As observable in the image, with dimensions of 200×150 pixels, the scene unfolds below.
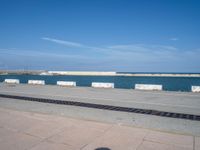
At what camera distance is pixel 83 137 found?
5.55m

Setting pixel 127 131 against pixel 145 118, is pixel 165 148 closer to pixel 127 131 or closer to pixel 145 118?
pixel 127 131

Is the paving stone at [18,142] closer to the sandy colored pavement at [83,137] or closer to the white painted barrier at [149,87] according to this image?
the sandy colored pavement at [83,137]

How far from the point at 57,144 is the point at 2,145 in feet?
4.86

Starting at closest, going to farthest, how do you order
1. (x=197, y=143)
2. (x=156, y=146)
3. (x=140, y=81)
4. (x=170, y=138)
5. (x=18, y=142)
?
(x=156, y=146), (x=197, y=143), (x=18, y=142), (x=170, y=138), (x=140, y=81)

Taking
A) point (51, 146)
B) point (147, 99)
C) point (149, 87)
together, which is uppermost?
point (149, 87)

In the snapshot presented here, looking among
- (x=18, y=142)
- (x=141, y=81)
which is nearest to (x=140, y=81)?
(x=141, y=81)

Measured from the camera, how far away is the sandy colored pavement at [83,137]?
4.91 m

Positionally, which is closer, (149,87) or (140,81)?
(149,87)

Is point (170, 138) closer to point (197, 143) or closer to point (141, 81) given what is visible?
point (197, 143)

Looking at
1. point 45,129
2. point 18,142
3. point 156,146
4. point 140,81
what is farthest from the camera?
point 140,81

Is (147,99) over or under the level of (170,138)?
over

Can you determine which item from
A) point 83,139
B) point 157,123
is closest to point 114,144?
point 83,139

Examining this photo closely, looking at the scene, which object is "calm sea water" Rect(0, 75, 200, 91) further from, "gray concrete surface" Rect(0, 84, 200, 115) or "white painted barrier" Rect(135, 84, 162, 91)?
"gray concrete surface" Rect(0, 84, 200, 115)

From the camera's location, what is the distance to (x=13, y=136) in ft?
18.7
